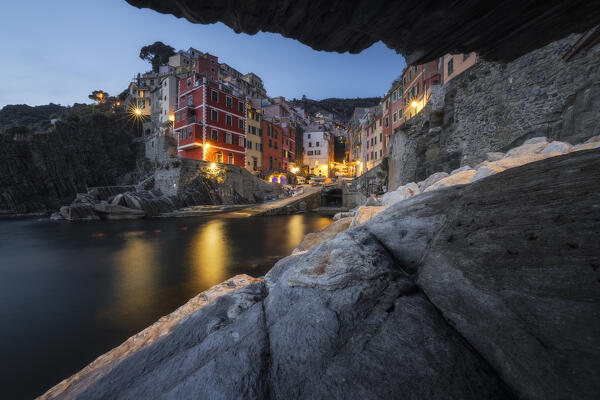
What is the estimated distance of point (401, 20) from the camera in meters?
1.81

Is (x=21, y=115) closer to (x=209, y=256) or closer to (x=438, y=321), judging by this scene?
(x=209, y=256)

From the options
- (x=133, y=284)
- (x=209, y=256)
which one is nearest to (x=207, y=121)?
(x=209, y=256)

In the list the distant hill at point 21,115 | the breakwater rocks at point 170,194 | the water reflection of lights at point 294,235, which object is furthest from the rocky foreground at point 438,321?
the distant hill at point 21,115

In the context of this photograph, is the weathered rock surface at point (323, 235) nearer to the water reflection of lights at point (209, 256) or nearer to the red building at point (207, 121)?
the water reflection of lights at point (209, 256)

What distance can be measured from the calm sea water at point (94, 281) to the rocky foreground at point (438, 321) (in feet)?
7.60

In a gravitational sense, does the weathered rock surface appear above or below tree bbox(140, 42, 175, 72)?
below

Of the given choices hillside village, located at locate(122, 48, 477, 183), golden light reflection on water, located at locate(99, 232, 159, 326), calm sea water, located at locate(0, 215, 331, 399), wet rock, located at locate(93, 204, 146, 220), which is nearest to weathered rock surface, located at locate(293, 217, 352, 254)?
calm sea water, located at locate(0, 215, 331, 399)

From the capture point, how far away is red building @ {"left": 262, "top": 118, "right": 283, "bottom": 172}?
40.0 meters

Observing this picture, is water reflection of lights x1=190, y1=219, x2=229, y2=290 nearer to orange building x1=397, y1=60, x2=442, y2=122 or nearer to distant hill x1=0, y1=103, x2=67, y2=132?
orange building x1=397, y1=60, x2=442, y2=122

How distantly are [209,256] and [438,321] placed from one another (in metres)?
10.8

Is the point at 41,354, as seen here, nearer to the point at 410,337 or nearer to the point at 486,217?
the point at 410,337

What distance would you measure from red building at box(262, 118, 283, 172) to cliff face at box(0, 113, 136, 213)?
28208 millimetres

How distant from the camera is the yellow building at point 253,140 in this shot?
36.4 metres

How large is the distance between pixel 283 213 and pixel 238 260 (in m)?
16.3
